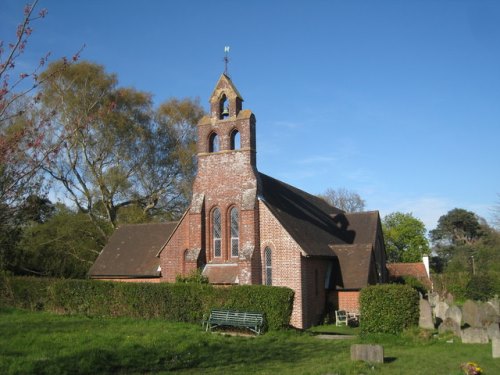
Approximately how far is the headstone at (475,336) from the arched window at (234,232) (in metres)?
11.7

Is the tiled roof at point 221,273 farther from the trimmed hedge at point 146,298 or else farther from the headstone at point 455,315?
the headstone at point 455,315

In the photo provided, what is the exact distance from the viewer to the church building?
25.1 meters

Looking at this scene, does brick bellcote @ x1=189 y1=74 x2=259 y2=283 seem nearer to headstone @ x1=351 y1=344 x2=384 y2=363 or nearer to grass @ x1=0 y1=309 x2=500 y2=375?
grass @ x1=0 y1=309 x2=500 y2=375

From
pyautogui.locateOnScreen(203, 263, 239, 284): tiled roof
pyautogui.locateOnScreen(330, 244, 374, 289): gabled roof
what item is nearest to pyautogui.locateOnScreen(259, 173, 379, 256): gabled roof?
pyautogui.locateOnScreen(330, 244, 374, 289): gabled roof

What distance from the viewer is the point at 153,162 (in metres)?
46.7

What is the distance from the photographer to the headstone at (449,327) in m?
19.7

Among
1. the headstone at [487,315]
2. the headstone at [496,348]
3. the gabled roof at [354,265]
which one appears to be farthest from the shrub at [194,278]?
the headstone at [496,348]

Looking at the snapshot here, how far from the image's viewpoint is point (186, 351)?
607 inches

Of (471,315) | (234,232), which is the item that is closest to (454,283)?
(471,315)

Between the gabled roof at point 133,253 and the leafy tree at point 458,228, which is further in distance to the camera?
the leafy tree at point 458,228

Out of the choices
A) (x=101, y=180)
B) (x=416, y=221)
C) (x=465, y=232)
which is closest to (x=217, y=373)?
(x=101, y=180)

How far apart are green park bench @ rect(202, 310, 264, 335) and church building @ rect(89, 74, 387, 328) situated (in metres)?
3.68

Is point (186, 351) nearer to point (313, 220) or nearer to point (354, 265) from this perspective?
point (354, 265)

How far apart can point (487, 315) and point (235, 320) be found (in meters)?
10.6
